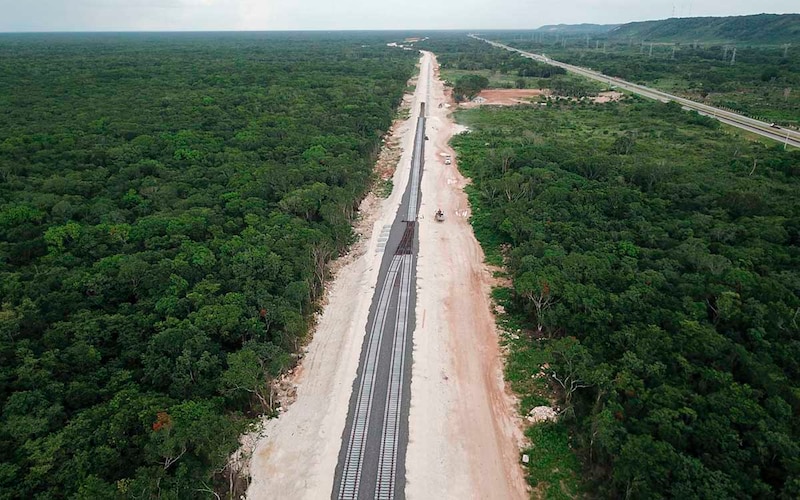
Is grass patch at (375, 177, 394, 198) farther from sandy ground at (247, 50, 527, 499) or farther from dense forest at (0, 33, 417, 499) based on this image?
sandy ground at (247, 50, 527, 499)

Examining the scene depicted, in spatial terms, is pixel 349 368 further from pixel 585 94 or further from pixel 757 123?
pixel 585 94

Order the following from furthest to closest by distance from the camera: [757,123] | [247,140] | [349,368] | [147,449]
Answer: [757,123], [247,140], [349,368], [147,449]

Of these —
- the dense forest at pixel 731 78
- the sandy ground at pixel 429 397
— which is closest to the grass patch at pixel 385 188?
the sandy ground at pixel 429 397

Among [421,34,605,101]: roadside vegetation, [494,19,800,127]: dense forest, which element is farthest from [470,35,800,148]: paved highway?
[421,34,605,101]: roadside vegetation

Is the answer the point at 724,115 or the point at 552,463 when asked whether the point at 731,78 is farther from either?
the point at 552,463

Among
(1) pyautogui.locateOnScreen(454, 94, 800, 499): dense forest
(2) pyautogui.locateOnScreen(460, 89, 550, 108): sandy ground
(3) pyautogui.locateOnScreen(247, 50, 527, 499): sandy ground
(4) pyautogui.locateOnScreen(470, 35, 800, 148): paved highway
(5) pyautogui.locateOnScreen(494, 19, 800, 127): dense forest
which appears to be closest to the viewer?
(1) pyautogui.locateOnScreen(454, 94, 800, 499): dense forest

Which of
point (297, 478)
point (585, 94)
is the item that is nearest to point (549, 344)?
point (297, 478)
